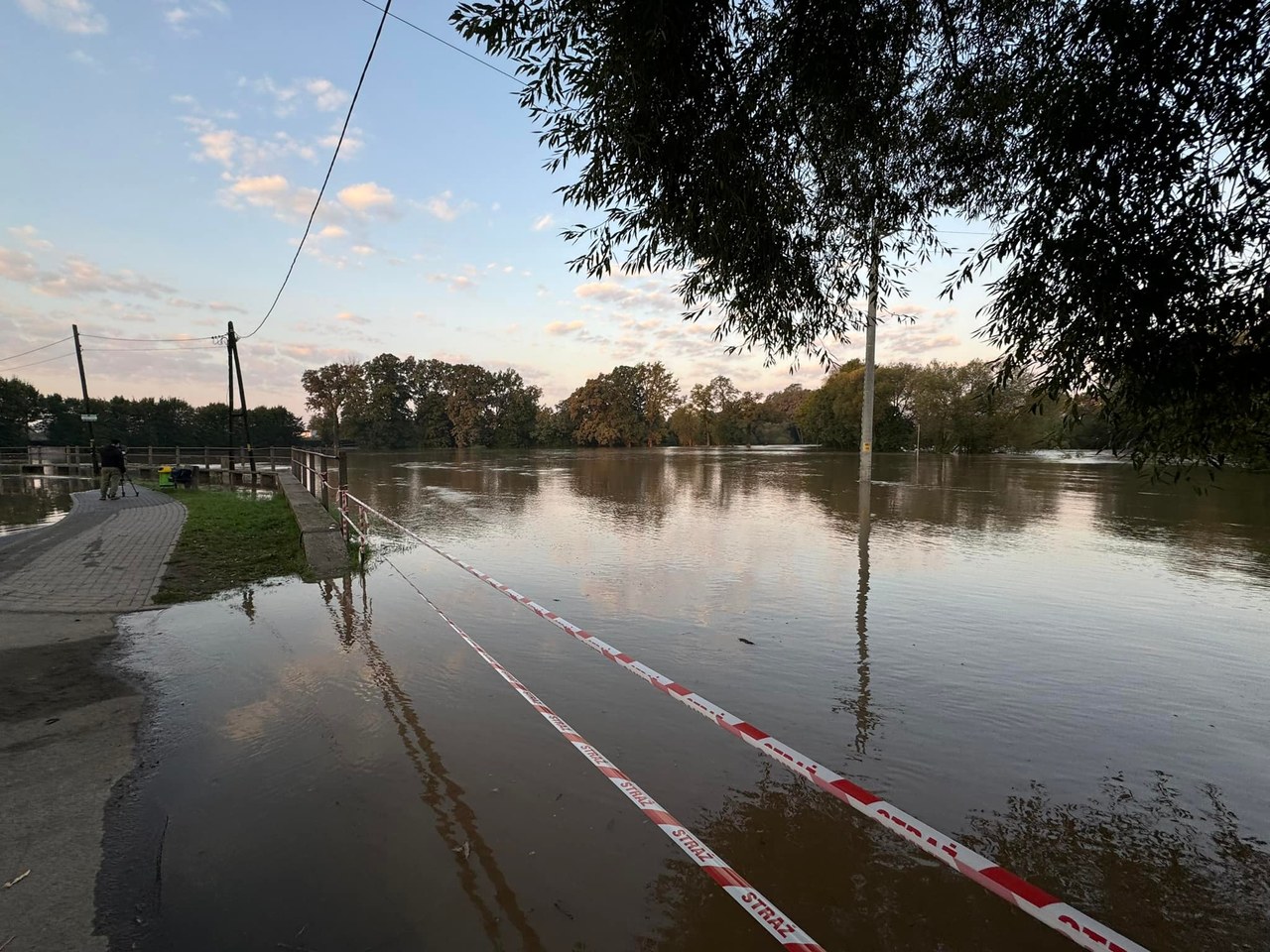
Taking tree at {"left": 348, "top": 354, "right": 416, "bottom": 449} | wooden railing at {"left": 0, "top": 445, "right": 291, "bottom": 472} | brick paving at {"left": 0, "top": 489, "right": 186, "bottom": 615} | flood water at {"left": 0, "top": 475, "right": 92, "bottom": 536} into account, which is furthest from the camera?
tree at {"left": 348, "top": 354, "right": 416, "bottom": 449}

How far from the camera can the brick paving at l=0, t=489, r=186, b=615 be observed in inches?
258

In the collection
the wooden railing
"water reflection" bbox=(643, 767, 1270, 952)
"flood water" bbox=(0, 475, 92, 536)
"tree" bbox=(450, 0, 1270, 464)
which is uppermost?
"tree" bbox=(450, 0, 1270, 464)

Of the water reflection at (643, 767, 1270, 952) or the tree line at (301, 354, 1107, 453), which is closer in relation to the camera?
the water reflection at (643, 767, 1270, 952)

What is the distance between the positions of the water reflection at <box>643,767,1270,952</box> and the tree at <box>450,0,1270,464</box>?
2.07 metres

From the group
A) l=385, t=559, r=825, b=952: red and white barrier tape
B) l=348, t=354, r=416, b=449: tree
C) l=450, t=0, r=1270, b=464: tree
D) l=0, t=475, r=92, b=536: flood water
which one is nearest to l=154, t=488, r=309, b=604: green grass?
l=0, t=475, r=92, b=536: flood water

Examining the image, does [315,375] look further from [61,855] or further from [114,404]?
[61,855]

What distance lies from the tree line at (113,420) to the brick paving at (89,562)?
4559cm

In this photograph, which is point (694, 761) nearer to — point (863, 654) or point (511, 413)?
point (863, 654)

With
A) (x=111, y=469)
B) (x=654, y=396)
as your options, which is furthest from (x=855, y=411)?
(x=111, y=469)

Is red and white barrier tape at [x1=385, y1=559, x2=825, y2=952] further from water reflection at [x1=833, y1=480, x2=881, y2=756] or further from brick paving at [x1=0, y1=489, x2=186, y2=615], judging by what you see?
brick paving at [x1=0, y1=489, x2=186, y2=615]

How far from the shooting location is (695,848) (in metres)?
2.50

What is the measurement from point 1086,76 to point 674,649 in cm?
491

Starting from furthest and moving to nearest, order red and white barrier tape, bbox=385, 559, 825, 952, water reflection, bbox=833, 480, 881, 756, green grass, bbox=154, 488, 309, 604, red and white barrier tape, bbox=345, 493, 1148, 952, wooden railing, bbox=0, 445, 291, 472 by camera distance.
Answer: wooden railing, bbox=0, 445, 291, 472, green grass, bbox=154, 488, 309, 604, water reflection, bbox=833, 480, 881, 756, red and white barrier tape, bbox=385, 559, 825, 952, red and white barrier tape, bbox=345, 493, 1148, 952

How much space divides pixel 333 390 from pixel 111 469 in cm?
7861
